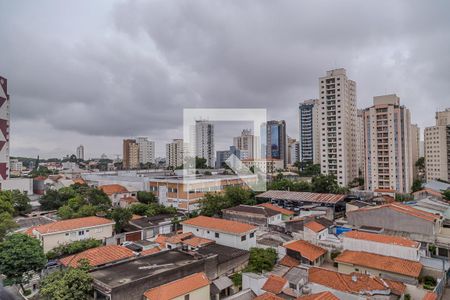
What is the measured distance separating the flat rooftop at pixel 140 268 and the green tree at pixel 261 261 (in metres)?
2.26

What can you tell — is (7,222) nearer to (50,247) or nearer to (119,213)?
(50,247)

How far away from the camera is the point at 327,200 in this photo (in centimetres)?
2045

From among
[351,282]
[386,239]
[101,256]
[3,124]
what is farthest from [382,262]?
[3,124]

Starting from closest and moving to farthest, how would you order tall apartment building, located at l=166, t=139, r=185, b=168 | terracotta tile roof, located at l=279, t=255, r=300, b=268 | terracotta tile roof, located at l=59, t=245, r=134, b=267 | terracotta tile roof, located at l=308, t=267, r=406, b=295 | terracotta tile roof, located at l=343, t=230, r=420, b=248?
terracotta tile roof, located at l=308, t=267, r=406, b=295, terracotta tile roof, located at l=59, t=245, r=134, b=267, terracotta tile roof, located at l=343, t=230, r=420, b=248, terracotta tile roof, located at l=279, t=255, r=300, b=268, tall apartment building, located at l=166, t=139, r=185, b=168

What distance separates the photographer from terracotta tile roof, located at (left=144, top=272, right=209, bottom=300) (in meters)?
7.55

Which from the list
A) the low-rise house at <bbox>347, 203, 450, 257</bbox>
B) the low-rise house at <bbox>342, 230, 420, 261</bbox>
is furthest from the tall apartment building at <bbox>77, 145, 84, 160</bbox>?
the low-rise house at <bbox>342, 230, 420, 261</bbox>

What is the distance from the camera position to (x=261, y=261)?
34.4 ft

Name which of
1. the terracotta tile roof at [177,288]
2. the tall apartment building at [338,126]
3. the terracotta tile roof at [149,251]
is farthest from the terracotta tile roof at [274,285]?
the tall apartment building at [338,126]

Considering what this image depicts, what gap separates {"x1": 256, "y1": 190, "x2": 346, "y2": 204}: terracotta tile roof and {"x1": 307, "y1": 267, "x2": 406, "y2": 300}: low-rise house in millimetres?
11694

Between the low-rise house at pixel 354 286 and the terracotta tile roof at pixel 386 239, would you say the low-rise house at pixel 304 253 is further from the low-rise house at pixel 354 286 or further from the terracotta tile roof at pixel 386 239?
the low-rise house at pixel 354 286

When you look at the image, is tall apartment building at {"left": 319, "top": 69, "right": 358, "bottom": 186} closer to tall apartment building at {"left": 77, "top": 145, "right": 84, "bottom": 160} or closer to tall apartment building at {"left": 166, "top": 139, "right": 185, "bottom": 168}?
tall apartment building at {"left": 166, "top": 139, "right": 185, "bottom": 168}

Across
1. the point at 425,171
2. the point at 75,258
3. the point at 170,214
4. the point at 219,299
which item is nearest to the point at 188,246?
the point at 219,299

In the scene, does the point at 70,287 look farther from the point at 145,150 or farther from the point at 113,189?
the point at 145,150

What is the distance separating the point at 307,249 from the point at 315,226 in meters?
2.16
